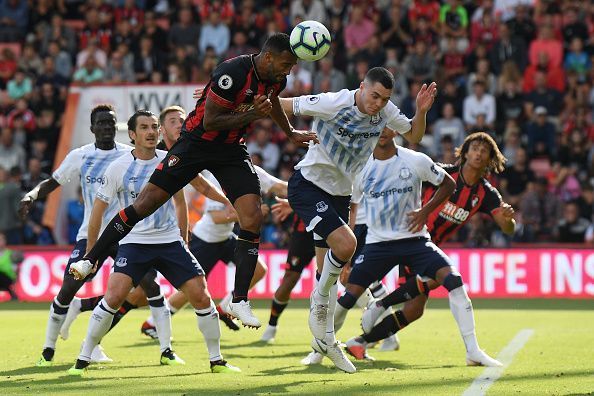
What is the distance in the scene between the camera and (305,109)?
10.0m

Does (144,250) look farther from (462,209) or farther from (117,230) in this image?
(462,209)

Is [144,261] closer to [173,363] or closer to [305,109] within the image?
[173,363]

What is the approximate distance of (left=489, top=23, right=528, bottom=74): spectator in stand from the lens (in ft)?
77.5

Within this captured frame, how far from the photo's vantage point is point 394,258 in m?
11.3

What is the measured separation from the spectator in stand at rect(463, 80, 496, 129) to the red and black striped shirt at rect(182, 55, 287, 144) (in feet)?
43.8

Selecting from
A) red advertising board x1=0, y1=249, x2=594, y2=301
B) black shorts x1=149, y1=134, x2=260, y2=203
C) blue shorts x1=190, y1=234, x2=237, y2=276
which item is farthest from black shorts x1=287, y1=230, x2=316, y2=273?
red advertising board x1=0, y1=249, x2=594, y2=301

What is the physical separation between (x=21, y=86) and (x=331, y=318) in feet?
51.7

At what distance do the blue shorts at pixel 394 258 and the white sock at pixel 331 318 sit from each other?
0.79 m

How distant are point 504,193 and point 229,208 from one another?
30.2ft

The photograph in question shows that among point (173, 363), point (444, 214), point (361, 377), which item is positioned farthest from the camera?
point (444, 214)

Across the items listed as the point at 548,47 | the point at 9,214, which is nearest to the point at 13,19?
the point at 9,214

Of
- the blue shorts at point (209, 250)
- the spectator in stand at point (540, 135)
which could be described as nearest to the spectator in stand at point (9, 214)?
the blue shorts at point (209, 250)

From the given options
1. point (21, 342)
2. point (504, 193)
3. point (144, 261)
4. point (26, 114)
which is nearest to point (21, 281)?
point (26, 114)

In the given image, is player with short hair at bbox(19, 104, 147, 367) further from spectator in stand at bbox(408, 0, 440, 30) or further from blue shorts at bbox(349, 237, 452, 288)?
spectator in stand at bbox(408, 0, 440, 30)
